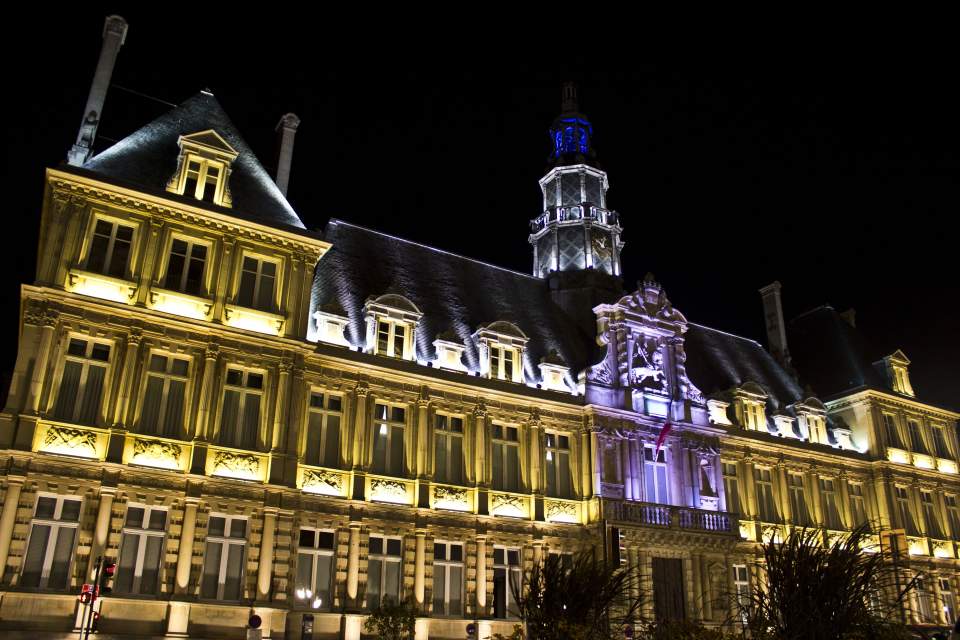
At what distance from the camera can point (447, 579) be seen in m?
28.4

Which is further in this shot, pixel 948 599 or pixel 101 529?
pixel 948 599

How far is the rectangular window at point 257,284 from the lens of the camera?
2686 cm

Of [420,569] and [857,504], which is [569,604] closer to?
[420,569]

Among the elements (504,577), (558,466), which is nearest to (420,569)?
(504,577)

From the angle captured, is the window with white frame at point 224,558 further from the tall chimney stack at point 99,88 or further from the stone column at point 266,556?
the tall chimney stack at point 99,88

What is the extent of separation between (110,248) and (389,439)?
10.8 m

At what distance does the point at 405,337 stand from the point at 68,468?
471 inches

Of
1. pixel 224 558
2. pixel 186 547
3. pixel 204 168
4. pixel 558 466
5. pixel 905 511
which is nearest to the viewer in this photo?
pixel 186 547

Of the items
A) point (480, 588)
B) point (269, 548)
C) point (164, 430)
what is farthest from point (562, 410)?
point (164, 430)

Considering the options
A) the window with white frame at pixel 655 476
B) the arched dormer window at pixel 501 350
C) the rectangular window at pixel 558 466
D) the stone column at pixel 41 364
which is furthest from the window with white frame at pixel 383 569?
the window with white frame at pixel 655 476

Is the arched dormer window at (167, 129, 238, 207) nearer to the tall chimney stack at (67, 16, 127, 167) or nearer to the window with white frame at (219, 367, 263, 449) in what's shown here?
the tall chimney stack at (67, 16, 127, 167)

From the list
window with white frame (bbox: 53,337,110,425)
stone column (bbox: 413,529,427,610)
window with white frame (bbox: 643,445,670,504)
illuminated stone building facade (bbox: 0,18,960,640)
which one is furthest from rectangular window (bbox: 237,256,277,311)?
window with white frame (bbox: 643,445,670,504)

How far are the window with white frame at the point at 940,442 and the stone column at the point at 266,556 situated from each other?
37.4 metres

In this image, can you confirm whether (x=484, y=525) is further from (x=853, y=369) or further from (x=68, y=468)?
(x=853, y=369)
